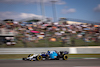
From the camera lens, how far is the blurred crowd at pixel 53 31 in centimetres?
1098

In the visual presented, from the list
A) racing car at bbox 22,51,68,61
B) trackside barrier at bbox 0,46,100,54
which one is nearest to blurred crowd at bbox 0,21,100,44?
trackside barrier at bbox 0,46,100,54

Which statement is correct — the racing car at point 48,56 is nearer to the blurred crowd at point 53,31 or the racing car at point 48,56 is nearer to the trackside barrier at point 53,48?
the trackside barrier at point 53,48

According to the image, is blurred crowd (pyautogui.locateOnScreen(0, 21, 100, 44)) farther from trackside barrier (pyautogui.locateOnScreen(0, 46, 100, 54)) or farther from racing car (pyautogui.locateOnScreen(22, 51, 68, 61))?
racing car (pyautogui.locateOnScreen(22, 51, 68, 61))

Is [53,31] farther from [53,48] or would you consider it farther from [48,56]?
[48,56]

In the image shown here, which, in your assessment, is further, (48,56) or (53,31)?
(53,31)

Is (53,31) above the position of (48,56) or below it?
above

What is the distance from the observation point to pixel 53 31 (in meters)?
11.8

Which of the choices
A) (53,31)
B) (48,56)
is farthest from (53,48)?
(48,56)

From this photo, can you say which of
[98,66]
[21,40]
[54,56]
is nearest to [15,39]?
[21,40]

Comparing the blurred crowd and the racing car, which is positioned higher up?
the blurred crowd

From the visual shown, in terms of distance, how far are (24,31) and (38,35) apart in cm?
116

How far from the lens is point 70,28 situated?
40.0ft

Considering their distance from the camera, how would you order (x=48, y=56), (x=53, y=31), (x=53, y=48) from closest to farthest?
(x=48, y=56) < (x=53, y=48) < (x=53, y=31)

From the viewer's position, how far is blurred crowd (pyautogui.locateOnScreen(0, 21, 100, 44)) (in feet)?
36.0
